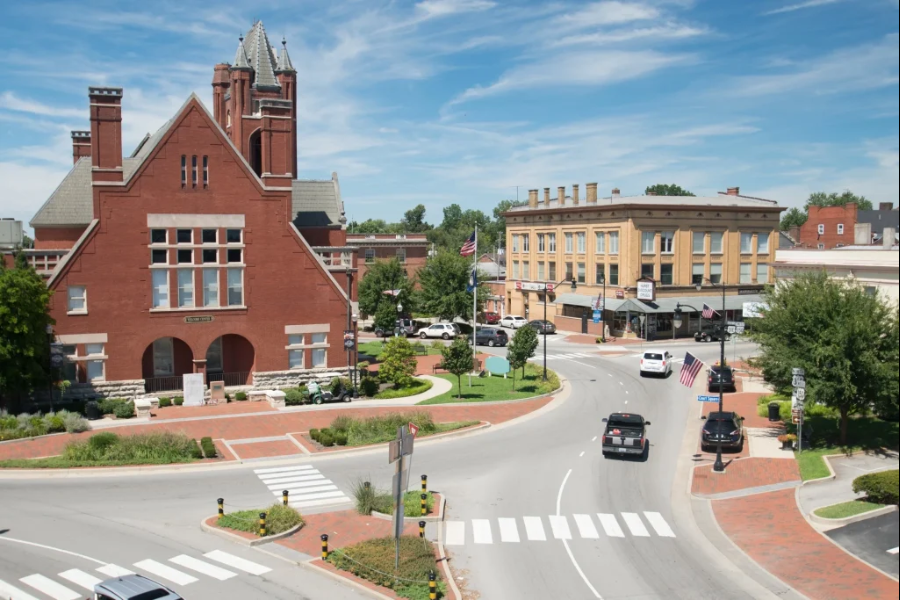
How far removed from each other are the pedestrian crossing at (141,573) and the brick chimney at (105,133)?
26439 mm

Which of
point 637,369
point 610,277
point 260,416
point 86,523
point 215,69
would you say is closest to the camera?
point 86,523

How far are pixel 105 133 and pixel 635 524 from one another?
32261 millimetres

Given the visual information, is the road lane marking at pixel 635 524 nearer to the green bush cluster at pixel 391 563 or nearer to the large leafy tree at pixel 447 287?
the green bush cluster at pixel 391 563

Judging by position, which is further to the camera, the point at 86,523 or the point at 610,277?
the point at 610,277

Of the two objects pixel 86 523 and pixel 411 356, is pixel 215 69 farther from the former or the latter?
pixel 86 523

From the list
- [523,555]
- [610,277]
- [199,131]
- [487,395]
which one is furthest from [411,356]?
[610,277]

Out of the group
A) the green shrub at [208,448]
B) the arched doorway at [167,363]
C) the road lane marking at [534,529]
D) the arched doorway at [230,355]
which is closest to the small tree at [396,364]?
the arched doorway at [230,355]

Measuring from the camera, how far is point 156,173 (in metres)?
42.5

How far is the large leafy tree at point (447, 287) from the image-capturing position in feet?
241

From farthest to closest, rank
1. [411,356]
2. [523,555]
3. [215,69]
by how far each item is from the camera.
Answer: [215,69] → [411,356] → [523,555]

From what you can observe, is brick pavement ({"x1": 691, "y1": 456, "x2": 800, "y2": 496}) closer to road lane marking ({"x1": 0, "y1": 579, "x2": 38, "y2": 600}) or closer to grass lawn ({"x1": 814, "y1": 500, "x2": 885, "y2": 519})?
grass lawn ({"x1": 814, "y1": 500, "x2": 885, "y2": 519})

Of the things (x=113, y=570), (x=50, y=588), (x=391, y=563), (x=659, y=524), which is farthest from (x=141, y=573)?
(x=659, y=524)

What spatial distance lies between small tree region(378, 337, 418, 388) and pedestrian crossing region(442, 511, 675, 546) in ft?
69.0

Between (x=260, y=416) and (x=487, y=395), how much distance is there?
40.2 ft
